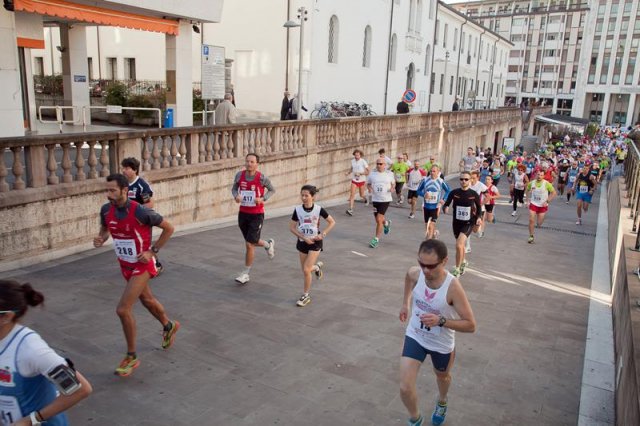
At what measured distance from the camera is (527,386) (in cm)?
601

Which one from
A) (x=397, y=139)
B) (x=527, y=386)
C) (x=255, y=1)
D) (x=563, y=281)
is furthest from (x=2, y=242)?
(x=255, y=1)

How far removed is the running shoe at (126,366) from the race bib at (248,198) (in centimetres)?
358

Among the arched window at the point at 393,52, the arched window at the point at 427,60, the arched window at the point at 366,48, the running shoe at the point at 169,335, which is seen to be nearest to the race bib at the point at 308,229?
the running shoe at the point at 169,335

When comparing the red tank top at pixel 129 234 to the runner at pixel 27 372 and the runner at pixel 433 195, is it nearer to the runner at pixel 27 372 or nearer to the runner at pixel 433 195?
the runner at pixel 27 372

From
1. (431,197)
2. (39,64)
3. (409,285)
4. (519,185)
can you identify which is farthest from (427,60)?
(409,285)

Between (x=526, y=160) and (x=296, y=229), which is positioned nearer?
(x=296, y=229)

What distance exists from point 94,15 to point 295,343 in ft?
38.9

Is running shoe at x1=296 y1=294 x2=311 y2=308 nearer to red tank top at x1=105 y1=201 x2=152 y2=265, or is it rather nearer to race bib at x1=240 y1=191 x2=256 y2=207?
race bib at x1=240 y1=191 x2=256 y2=207

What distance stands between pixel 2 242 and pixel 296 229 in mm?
4404

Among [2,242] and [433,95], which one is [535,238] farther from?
[433,95]

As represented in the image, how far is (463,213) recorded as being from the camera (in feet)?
34.5

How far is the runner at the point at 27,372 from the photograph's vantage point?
290 centimetres

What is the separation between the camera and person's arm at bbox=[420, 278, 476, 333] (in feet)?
14.5

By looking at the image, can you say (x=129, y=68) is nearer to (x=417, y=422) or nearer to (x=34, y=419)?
(x=417, y=422)
